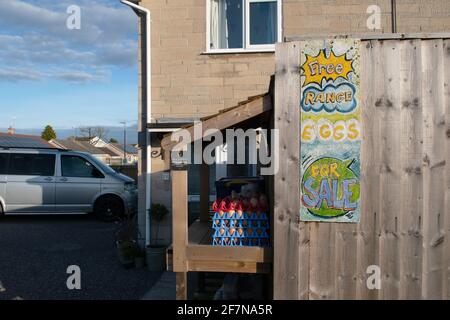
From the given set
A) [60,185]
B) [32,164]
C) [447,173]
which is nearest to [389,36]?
[447,173]

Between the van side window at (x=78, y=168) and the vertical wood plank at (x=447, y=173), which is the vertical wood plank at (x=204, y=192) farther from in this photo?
the van side window at (x=78, y=168)

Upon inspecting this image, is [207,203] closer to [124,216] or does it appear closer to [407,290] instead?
[407,290]

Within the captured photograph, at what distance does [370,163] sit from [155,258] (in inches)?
187

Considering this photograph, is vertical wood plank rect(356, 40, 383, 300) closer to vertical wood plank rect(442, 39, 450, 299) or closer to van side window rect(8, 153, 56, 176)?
vertical wood plank rect(442, 39, 450, 299)

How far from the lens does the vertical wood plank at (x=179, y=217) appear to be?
4.62m

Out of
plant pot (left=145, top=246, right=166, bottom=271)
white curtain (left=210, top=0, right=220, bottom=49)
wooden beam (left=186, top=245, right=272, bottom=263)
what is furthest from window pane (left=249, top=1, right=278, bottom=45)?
wooden beam (left=186, top=245, right=272, bottom=263)

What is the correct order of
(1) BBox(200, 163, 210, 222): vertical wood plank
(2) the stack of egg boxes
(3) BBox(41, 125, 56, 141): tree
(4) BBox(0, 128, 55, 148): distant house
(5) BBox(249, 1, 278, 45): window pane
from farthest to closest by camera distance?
(3) BBox(41, 125, 56, 141): tree < (4) BBox(0, 128, 55, 148): distant house < (5) BBox(249, 1, 278, 45): window pane < (1) BBox(200, 163, 210, 222): vertical wood plank < (2) the stack of egg boxes

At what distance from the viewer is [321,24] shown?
26.1ft

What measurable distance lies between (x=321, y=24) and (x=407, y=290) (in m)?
5.09

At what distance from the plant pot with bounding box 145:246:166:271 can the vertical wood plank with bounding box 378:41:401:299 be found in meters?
4.47

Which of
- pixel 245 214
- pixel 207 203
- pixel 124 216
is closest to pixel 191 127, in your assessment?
pixel 245 214

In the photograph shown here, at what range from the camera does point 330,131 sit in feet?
13.9

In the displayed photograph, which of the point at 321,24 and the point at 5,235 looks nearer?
the point at 321,24

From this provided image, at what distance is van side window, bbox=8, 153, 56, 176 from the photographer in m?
12.7
